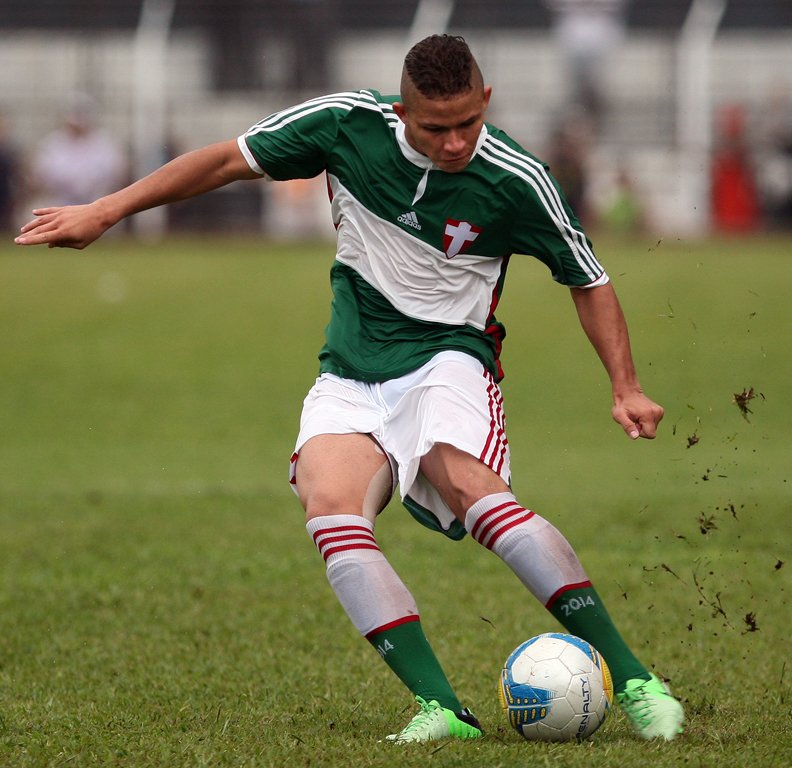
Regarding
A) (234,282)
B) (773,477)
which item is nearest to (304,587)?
(773,477)

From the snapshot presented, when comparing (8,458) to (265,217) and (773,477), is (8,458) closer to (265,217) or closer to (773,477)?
(773,477)

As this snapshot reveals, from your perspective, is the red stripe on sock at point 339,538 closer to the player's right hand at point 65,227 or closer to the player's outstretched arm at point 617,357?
the player's outstretched arm at point 617,357

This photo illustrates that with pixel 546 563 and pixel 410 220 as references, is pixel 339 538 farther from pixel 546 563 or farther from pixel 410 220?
pixel 410 220

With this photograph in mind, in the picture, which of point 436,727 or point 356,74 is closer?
point 436,727

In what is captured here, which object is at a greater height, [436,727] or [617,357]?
[617,357]

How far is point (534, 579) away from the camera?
190 inches

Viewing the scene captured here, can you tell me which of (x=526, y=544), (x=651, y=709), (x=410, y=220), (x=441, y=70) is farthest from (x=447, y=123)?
(x=651, y=709)

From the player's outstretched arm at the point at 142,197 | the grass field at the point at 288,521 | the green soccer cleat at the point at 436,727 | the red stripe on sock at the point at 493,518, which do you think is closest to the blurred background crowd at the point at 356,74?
the grass field at the point at 288,521

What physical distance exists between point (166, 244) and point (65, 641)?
19429 millimetres

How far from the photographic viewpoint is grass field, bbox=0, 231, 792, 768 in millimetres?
5109

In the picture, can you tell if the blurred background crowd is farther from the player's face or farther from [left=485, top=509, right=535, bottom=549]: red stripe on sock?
[left=485, top=509, right=535, bottom=549]: red stripe on sock

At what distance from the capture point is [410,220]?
5.18m

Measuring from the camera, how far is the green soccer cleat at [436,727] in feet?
14.9

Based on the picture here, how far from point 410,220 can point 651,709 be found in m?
1.84
